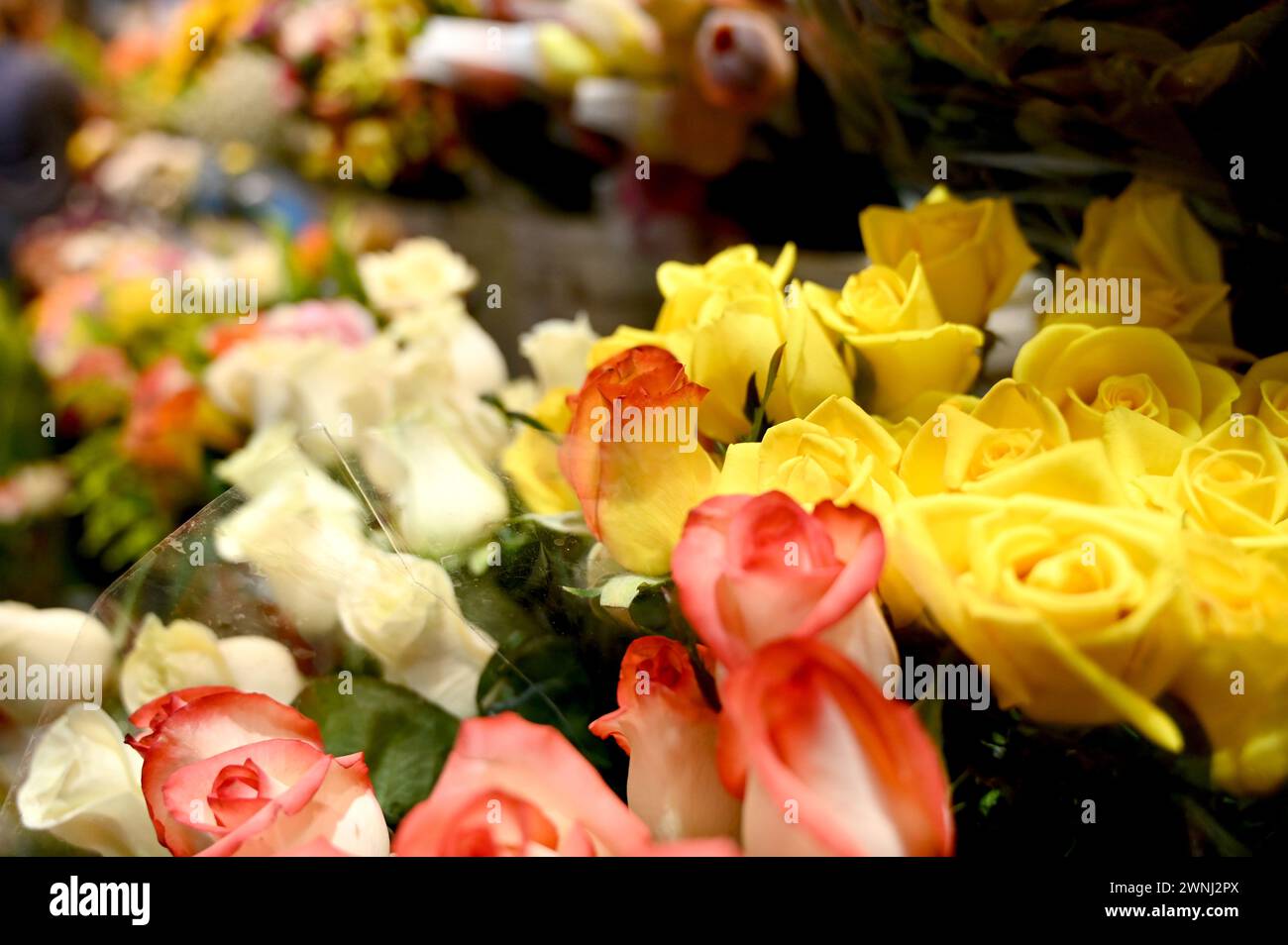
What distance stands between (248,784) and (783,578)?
0.16 metres

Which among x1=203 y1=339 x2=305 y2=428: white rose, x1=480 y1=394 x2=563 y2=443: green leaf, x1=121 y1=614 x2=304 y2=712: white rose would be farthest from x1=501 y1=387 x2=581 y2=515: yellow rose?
x1=203 y1=339 x2=305 y2=428: white rose


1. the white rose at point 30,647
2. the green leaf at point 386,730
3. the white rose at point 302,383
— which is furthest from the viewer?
the white rose at point 302,383

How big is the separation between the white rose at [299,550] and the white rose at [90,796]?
0.23 ft

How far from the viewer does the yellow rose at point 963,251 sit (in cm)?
42

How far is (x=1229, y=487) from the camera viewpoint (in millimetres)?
303

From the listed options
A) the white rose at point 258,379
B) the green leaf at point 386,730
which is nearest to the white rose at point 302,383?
the white rose at point 258,379

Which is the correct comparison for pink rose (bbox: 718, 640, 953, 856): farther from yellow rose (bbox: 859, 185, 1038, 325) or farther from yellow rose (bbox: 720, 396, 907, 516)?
yellow rose (bbox: 859, 185, 1038, 325)

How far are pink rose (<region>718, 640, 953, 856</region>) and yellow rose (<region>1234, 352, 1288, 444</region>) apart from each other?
18 cm

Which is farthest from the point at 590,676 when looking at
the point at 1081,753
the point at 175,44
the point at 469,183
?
the point at 175,44

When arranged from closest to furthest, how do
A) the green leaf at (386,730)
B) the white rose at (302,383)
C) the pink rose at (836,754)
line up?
1. the pink rose at (836,754)
2. the green leaf at (386,730)
3. the white rose at (302,383)

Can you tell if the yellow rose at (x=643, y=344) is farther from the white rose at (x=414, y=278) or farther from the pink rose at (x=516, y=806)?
the white rose at (x=414, y=278)

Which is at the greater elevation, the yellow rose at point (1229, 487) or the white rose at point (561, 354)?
the white rose at point (561, 354)

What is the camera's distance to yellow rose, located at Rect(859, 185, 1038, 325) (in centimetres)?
42

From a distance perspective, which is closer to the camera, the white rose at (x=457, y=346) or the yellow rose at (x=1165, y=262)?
the yellow rose at (x=1165, y=262)
